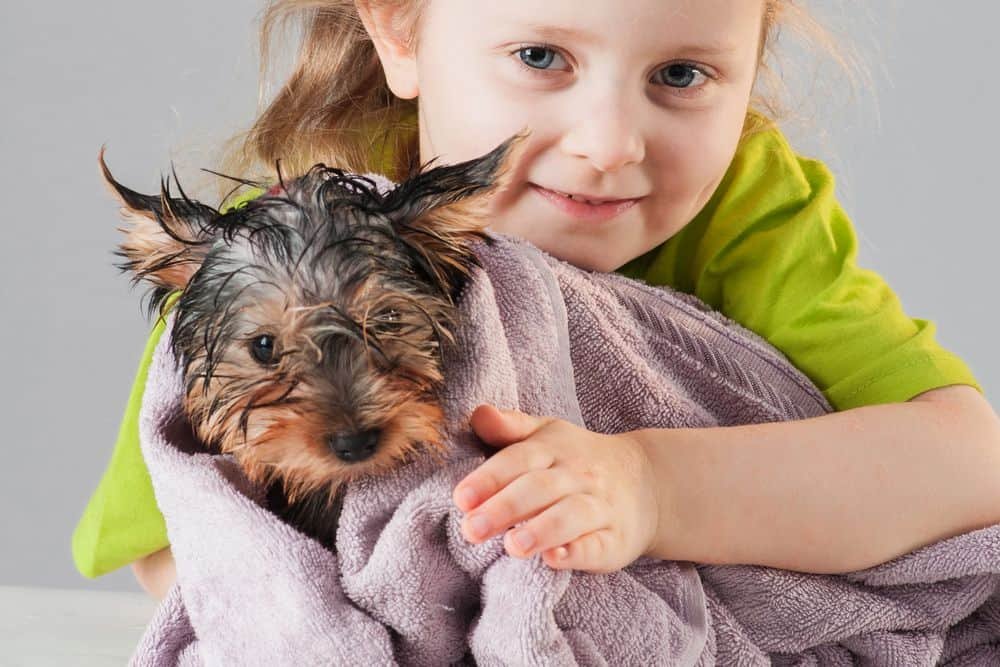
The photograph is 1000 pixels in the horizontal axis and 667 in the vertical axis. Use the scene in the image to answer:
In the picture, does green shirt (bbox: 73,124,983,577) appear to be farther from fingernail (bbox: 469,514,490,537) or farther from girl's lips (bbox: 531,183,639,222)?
fingernail (bbox: 469,514,490,537)

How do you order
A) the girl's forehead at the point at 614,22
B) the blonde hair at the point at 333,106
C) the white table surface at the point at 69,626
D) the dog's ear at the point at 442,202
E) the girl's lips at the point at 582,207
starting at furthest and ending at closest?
the blonde hair at the point at 333,106, the white table surface at the point at 69,626, the girl's lips at the point at 582,207, the girl's forehead at the point at 614,22, the dog's ear at the point at 442,202

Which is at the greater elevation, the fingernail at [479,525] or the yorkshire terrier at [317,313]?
the yorkshire terrier at [317,313]

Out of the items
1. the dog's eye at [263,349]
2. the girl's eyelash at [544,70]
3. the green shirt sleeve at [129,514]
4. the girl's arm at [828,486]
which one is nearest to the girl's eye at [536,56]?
the girl's eyelash at [544,70]

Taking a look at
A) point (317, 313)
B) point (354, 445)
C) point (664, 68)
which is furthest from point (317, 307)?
point (664, 68)

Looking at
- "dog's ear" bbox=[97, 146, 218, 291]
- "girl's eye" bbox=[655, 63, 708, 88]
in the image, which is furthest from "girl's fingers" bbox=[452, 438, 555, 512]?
"girl's eye" bbox=[655, 63, 708, 88]

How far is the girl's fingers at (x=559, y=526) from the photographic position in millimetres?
1089

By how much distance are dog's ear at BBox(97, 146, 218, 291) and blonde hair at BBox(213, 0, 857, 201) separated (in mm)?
697

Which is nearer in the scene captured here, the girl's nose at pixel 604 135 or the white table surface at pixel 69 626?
the girl's nose at pixel 604 135

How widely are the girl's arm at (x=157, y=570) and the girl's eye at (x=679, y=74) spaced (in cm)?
82

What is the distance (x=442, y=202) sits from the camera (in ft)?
3.96

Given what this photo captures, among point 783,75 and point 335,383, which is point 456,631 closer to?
point 335,383

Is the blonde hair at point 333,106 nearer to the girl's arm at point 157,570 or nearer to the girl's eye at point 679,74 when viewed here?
the girl's eye at point 679,74

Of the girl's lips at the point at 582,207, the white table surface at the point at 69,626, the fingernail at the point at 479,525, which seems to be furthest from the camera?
the white table surface at the point at 69,626

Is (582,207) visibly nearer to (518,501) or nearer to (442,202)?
(442,202)
